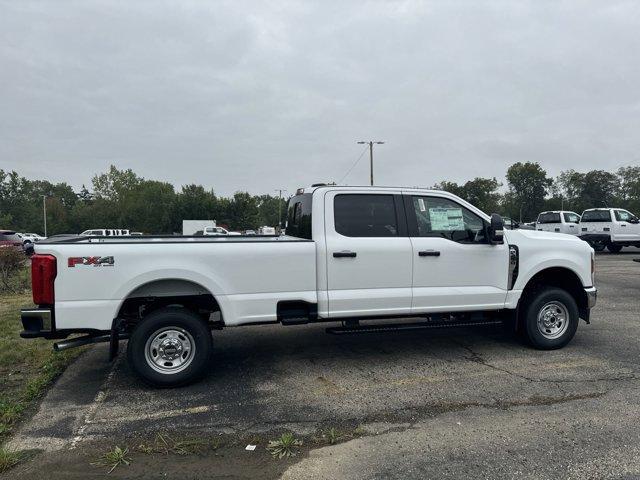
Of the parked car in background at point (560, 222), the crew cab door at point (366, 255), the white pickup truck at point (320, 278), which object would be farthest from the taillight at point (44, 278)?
the parked car in background at point (560, 222)

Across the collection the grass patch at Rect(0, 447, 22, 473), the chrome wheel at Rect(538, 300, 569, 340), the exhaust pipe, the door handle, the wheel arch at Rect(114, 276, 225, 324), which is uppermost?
the door handle

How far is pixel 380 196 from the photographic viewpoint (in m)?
5.79

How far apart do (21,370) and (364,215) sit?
4317mm

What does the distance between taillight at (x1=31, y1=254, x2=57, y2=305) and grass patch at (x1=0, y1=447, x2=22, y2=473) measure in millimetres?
1403

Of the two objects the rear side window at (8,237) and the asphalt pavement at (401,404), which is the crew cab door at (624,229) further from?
the rear side window at (8,237)

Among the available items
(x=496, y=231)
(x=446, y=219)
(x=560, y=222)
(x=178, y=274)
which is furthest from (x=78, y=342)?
(x=560, y=222)

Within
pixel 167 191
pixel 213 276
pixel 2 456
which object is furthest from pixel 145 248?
pixel 167 191

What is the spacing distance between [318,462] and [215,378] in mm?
2140

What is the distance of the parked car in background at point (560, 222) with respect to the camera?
22766mm

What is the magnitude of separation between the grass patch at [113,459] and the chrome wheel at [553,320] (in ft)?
16.1

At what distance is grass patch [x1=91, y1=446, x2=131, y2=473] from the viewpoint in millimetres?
3496

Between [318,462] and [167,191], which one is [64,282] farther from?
[167,191]

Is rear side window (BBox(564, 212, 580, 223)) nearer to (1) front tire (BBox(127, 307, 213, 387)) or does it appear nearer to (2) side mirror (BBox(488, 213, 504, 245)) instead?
(2) side mirror (BBox(488, 213, 504, 245))

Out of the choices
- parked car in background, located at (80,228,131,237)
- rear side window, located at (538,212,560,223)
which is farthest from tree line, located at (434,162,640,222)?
parked car in background, located at (80,228,131,237)
